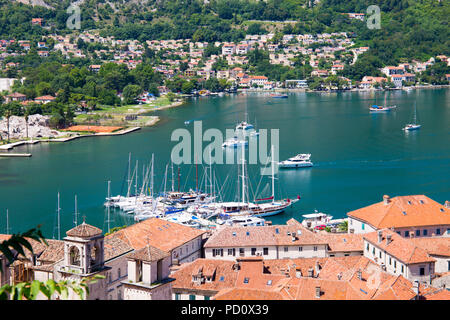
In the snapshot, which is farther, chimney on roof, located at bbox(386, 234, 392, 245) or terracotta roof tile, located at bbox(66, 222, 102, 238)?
chimney on roof, located at bbox(386, 234, 392, 245)

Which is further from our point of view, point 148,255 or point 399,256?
point 399,256

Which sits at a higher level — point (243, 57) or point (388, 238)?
point (243, 57)

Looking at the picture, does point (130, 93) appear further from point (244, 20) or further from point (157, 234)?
point (244, 20)

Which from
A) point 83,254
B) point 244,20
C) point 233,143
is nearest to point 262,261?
point 83,254

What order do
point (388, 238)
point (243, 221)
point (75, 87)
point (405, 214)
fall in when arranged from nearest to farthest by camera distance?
1. point (388, 238)
2. point (405, 214)
3. point (243, 221)
4. point (75, 87)

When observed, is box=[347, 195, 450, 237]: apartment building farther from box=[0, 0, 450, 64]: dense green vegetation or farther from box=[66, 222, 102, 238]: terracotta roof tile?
box=[0, 0, 450, 64]: dense green vegetation

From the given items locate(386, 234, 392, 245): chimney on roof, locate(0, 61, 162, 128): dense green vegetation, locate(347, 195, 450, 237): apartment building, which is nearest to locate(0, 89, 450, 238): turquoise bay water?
locate(347, 195, 450, 237): apartment building

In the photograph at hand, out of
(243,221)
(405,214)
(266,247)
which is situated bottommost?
(243,221)

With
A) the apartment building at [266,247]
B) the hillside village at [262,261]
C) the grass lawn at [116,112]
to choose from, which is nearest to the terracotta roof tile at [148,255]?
the hillside village at [262,261]
